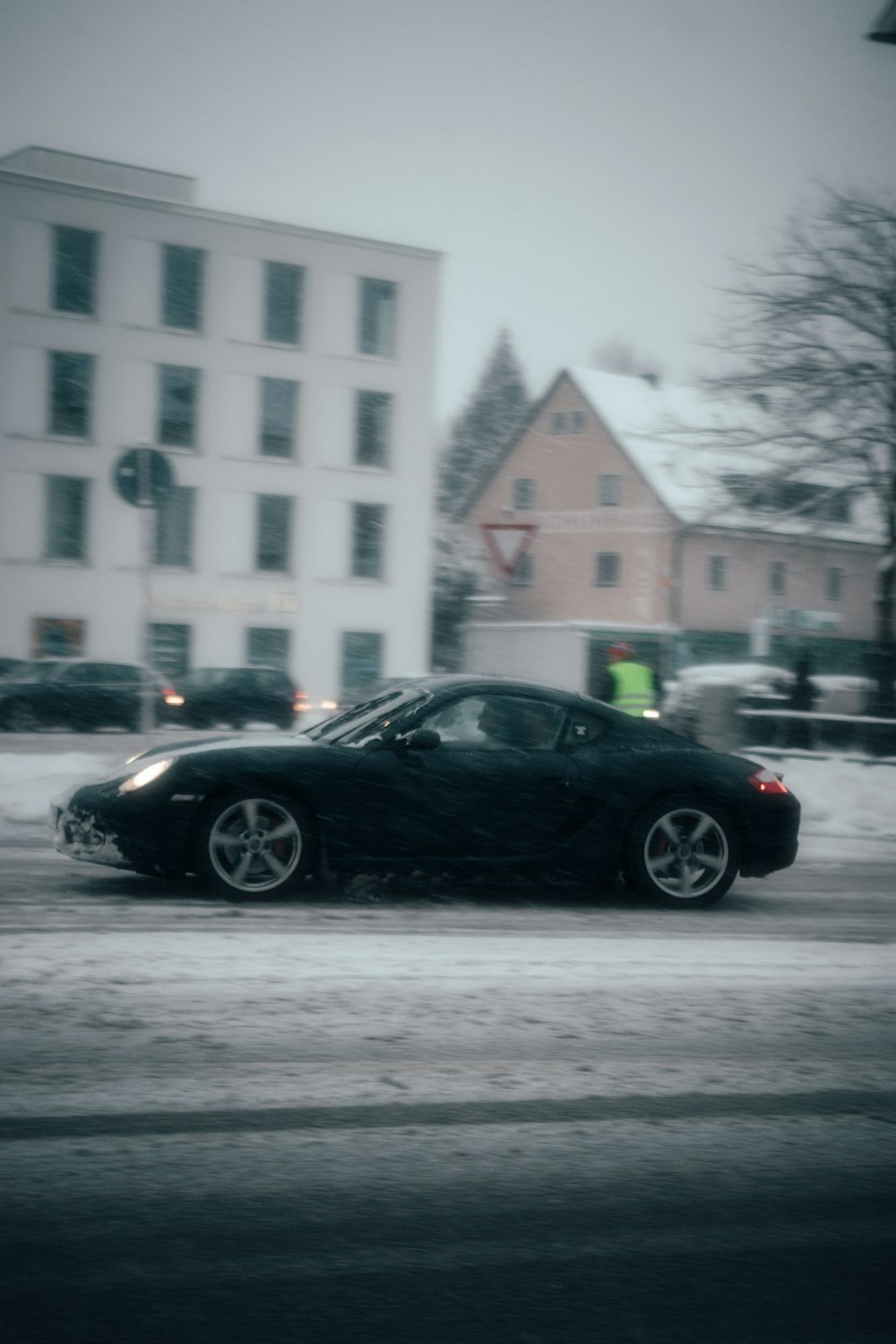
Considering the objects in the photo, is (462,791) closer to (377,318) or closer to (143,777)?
(143,777)

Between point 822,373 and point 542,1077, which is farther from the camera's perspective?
point 822,373

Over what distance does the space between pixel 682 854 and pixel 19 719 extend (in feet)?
76.1

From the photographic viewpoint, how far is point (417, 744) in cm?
875

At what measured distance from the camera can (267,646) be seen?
144ft

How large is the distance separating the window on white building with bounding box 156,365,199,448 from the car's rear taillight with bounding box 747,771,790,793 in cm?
3473

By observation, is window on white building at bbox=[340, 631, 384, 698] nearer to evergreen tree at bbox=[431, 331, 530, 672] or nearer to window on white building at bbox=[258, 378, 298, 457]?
window on white building at bbox=[258, 378, 298, 457]

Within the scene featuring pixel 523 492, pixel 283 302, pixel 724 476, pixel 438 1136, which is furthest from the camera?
pixel 523 492

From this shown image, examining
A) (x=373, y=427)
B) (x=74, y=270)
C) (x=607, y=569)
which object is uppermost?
(x=74, y=270)

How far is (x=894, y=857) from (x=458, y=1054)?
7707 millimetres

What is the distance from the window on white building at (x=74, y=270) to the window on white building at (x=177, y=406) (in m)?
2.58

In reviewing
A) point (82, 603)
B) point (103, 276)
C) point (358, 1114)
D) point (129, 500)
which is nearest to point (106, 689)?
point (82, 603)

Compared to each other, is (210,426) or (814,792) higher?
(210,426)

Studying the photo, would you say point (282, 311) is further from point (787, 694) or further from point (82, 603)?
point (787, 694)

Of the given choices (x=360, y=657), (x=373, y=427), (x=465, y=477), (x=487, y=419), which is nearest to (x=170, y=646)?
(x=360, y=657)
